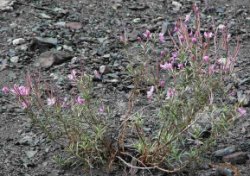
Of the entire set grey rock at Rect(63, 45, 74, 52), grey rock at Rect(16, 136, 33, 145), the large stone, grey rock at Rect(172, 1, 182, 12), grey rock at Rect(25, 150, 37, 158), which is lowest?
grey rock at Rect(25, 150, 37, 158)

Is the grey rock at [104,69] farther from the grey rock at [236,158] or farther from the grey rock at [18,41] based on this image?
the grey rock at [236,158]

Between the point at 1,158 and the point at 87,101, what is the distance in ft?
2.51

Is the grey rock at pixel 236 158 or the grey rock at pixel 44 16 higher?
the grey rock at pixel 44 16

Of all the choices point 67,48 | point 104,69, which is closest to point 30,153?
point 104,69

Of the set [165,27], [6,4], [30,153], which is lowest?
[30,153]

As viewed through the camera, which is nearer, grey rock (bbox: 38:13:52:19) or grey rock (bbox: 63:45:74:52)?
grey rock (bbox: 63:45:74:52)

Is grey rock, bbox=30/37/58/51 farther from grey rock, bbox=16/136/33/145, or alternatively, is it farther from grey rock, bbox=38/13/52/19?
grey rock, bbox=16/136/33/145

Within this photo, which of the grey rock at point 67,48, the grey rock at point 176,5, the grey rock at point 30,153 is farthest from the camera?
the grey rock at point 176,5

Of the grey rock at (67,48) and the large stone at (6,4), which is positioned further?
the large stone at (6,4)

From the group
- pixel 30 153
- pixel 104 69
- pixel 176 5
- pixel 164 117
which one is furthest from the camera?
pixel 176 5

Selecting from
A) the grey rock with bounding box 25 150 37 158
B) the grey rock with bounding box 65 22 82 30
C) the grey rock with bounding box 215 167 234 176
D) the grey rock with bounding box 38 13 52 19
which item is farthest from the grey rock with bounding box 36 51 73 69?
the grey rock with bounding box 215 167 234 176

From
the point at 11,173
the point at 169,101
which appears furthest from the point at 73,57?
the point at 169,101

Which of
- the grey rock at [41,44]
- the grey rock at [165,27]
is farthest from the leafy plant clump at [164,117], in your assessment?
the grey rock at [165,27]

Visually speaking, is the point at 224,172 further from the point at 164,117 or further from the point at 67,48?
the point at 67,48
